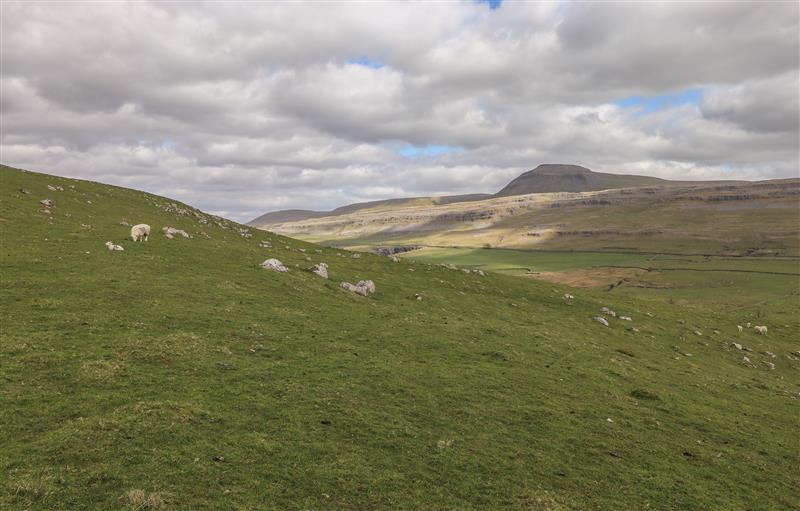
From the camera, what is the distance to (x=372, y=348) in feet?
91.7

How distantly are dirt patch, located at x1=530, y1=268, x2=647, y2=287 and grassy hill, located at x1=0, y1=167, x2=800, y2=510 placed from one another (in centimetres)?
12834

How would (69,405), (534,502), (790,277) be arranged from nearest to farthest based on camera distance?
(534,502)
(69,405)
(790,277)

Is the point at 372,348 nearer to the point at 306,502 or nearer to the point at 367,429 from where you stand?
the point at 367,429

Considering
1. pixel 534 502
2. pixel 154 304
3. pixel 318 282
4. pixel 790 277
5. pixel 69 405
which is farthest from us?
pixel 790 277

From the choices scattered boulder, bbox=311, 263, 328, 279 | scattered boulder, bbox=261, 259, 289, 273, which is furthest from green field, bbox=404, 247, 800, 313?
scattered boulder, bbox=261, 259, 289, 273

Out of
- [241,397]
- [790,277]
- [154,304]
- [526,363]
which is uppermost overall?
[154,304]

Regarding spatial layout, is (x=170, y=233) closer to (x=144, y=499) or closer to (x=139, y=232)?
(x=139, y=232)

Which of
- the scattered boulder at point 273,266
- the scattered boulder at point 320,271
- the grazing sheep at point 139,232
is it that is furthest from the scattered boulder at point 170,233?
the scattered boulder at point 320,271

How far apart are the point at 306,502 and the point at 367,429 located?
16.7ft

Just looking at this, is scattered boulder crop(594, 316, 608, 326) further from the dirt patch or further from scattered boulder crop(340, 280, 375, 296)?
the dirt patch

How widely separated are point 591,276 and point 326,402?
181 meters

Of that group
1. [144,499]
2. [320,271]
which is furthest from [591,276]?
[144,499]

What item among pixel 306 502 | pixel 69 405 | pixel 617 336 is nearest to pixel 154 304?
pixel 69 405

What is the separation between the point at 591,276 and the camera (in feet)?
595
